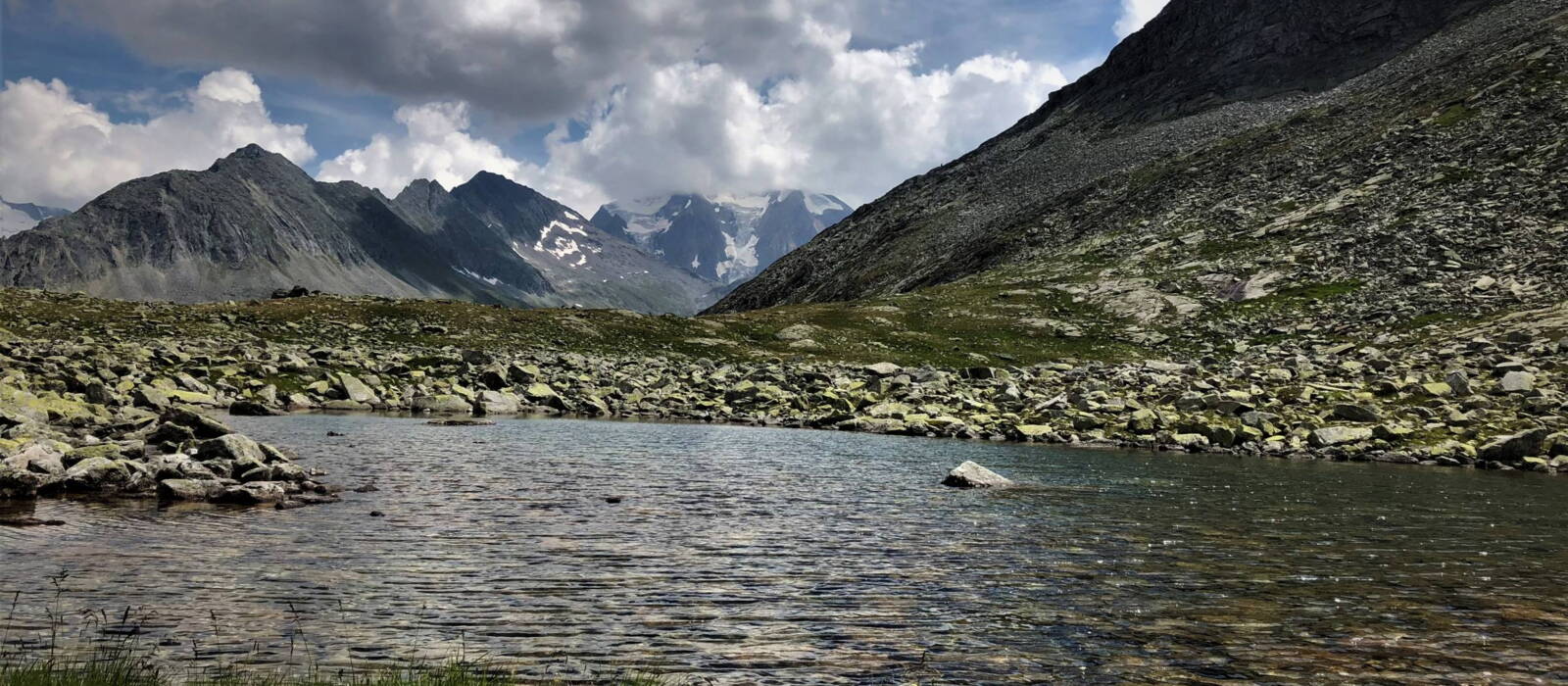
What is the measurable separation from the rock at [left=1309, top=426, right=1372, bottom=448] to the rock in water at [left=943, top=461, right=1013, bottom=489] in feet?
72.5

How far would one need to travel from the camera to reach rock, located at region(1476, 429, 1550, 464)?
38.5m

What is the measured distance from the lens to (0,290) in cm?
9962

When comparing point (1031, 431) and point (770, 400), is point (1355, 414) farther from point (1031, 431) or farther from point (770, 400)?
point (770, 400)

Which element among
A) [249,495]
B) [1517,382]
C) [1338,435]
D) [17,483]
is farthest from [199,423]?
[1517,382]

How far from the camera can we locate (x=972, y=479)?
2995cm

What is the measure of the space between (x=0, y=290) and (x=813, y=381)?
96504 millimetres

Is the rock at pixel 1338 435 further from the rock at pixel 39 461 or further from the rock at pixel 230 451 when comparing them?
the rock at pixel 39 461

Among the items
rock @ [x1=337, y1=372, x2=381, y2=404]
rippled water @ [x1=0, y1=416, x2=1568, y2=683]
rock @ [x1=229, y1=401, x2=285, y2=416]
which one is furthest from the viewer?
rock @ [x1=337, y1=372, x2=381, y2=404]

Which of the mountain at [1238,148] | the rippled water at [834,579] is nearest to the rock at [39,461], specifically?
the rippled water at [834,579]

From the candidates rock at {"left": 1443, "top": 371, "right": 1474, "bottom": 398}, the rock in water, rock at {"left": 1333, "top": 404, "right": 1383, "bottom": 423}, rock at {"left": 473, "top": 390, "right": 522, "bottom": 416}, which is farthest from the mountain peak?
the rock in water

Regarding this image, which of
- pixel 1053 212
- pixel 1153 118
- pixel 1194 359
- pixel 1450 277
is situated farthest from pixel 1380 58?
pixel 1194 359

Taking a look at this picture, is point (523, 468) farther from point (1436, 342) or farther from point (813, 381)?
point (1436, 342)

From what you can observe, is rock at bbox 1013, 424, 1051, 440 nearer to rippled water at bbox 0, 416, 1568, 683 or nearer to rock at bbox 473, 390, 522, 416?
rippled water at bbox 0, 416, 1568, 683

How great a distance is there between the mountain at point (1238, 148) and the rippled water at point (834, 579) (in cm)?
8654
